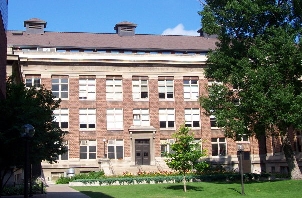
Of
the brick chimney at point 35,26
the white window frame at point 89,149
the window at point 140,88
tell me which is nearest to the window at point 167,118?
the window at point 140,88

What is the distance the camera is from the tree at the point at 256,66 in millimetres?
30031

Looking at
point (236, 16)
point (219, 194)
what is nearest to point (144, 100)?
point (236, 16)

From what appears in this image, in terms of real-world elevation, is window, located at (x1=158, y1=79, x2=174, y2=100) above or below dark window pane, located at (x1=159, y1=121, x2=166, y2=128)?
above

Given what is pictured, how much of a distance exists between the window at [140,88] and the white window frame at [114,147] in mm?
5633

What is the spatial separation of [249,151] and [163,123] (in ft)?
35.4

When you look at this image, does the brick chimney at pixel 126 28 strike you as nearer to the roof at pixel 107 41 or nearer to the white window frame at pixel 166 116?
the roof at pixel 107 41

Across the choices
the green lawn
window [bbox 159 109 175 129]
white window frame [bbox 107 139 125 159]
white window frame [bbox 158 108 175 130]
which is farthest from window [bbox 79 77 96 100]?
the green lawn

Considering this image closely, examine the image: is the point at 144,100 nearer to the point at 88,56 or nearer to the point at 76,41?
the point at 88,56

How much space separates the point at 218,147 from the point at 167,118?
22.7ft

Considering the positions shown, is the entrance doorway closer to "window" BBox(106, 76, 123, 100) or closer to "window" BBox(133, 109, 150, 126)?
"window" BBox(133, 109, 150, 126)

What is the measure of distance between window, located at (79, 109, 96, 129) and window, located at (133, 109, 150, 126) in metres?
4.66

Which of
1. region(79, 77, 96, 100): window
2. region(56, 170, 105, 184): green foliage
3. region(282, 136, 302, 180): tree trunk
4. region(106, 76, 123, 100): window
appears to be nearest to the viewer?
region(282, 136, 302, 180): tree trunk

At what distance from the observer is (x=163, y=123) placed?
51656mm

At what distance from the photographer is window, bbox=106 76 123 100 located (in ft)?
167
